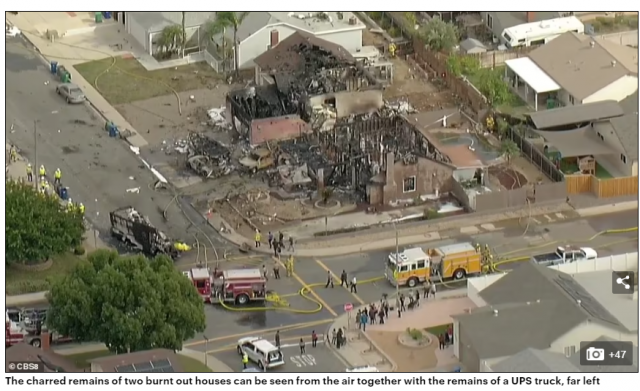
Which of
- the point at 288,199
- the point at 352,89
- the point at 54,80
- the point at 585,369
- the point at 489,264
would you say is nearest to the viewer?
the point at 585,369

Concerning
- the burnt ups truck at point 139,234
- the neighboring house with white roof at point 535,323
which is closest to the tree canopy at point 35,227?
the burnt ups truck at point 139,234

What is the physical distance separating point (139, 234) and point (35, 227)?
6287 millimetres

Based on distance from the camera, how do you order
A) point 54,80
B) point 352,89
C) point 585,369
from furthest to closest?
point 54,80, point 352,89, point 585,369

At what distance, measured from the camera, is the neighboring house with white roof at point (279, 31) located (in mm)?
120062

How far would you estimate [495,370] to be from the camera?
83.8m

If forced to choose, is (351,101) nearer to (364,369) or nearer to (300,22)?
(300,22)

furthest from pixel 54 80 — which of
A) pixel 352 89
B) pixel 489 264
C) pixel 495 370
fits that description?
pixel 495 370

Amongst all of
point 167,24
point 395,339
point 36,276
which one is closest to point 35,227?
point 36,276

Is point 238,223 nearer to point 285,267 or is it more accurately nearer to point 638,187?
point 285,267

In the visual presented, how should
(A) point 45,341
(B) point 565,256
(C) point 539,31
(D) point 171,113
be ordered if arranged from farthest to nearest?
(C) point 539,31 < (D) point 171,113 < (B) point 565,256 < (A) point 45,341

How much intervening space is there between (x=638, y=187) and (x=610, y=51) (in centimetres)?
1475

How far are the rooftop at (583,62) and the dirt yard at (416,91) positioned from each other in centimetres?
561

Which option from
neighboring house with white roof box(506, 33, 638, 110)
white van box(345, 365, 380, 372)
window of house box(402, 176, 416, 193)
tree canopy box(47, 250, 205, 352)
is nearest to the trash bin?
window of house box(402, 176, 416, 193)

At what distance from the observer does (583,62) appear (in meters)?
115
